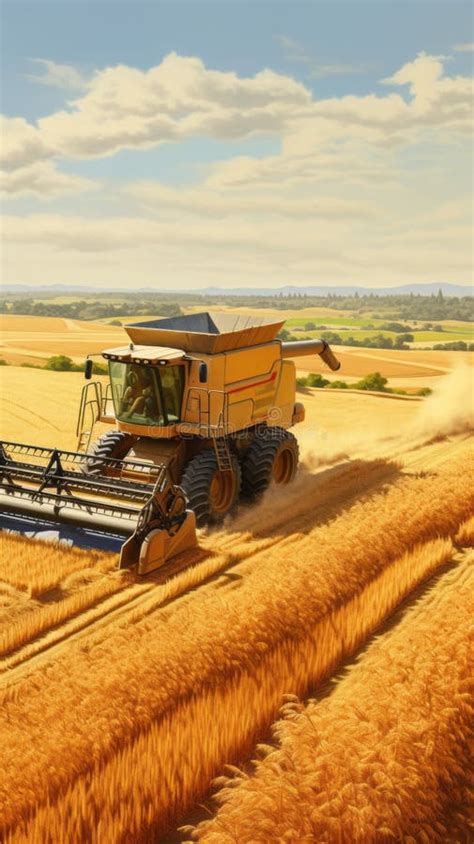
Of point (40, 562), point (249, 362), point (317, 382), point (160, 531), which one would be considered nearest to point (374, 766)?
point (160, 531)

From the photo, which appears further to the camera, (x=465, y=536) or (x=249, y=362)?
(x=249, y=362)

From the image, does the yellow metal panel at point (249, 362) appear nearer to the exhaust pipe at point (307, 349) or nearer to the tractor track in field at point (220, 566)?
the exhaust pipe at point (307, 349)

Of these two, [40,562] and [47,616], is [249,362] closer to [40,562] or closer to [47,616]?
[40,562]

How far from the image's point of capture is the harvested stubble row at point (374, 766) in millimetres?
4145

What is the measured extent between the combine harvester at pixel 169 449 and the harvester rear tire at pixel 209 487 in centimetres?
2

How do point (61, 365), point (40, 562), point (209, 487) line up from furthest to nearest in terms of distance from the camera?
1. point (61, 365)
2. point (209, 487)
3. point (40, 562)

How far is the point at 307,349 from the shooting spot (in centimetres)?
1434

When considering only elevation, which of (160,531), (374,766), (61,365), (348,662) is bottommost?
(348,662)

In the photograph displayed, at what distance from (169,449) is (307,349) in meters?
4.16

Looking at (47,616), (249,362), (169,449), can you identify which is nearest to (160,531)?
(47,616)

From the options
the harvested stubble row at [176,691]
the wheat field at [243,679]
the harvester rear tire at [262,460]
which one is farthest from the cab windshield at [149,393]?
the harvested stubble row at [176,691]

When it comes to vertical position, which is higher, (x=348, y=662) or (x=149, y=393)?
(x=149, y=393)

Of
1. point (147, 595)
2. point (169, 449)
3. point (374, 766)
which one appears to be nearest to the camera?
point (374, 766)

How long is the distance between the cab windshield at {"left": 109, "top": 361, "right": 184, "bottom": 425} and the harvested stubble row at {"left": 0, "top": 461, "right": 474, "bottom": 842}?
2991 mm
